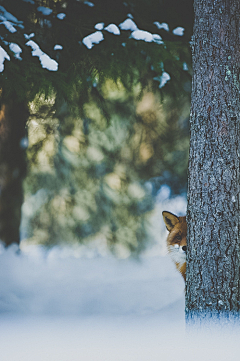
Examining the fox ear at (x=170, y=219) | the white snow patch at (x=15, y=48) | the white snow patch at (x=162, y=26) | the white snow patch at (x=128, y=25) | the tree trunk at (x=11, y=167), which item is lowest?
the fox ear at (x=170, y=219)

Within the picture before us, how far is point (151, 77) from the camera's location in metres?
5.28

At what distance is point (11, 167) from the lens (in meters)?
6.50

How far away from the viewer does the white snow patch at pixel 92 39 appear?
408cm

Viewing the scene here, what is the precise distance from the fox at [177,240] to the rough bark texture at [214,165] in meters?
1.17

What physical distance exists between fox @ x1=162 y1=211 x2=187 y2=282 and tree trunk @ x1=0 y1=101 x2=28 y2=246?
12.2ft

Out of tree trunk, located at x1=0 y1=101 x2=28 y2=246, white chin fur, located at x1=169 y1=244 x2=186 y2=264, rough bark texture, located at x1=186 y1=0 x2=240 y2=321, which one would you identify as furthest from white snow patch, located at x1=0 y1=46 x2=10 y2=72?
white chin fur, located at x1=169 y1=244 x2=186 y2=264

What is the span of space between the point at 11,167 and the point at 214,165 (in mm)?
4920

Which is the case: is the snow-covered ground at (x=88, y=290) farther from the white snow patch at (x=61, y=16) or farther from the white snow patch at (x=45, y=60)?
the white snow patch at (x=61, y=16)

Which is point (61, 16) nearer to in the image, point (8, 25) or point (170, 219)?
point (8, 25)

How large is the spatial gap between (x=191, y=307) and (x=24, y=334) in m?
1.86

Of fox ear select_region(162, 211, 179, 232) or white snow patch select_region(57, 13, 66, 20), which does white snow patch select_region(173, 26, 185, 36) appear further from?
fox ear select_region(162, 211, 179, 232)

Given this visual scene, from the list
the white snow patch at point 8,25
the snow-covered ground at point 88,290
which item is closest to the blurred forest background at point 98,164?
the snow-covered ground at point 88,290

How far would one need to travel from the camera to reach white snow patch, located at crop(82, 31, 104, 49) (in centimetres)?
408

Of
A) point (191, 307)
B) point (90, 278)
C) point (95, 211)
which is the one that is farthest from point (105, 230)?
point (191, 307)
